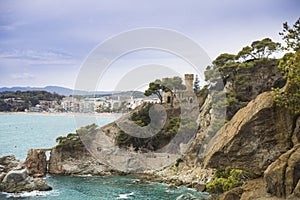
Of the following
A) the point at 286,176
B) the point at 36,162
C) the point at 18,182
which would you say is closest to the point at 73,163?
the point at 36,162

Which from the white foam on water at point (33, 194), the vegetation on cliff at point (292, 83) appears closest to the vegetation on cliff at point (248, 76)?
the white foam on water at point (33, 194)

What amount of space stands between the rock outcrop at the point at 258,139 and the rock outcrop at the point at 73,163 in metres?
28.6

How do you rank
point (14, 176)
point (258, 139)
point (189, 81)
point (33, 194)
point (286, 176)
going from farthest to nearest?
1. point (189, 81)
2. point (14, 176)
3. point (33, 194)
4. point (258, 139)
5. point (286, 176)

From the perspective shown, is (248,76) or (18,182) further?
(248,76)

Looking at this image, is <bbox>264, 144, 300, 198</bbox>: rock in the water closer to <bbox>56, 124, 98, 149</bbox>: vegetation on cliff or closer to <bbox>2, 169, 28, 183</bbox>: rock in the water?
<bbox>2, 169, 28, 183</bbox>: rock in the water

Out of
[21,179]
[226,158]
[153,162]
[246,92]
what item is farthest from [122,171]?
[226,158]

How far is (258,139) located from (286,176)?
1414mm

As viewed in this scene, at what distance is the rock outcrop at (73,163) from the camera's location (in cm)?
3616

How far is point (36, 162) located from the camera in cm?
3591

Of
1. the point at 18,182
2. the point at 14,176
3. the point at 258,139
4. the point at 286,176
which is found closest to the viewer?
the point at 286,176

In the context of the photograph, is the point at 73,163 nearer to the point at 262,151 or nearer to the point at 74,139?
the point at 74,139

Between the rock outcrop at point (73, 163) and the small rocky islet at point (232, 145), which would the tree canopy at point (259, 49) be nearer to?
the small rocky islet at point (232, 145)

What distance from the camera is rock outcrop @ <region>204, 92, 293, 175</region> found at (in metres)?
8.35

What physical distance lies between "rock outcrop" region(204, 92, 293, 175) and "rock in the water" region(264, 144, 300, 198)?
2.54 feet
